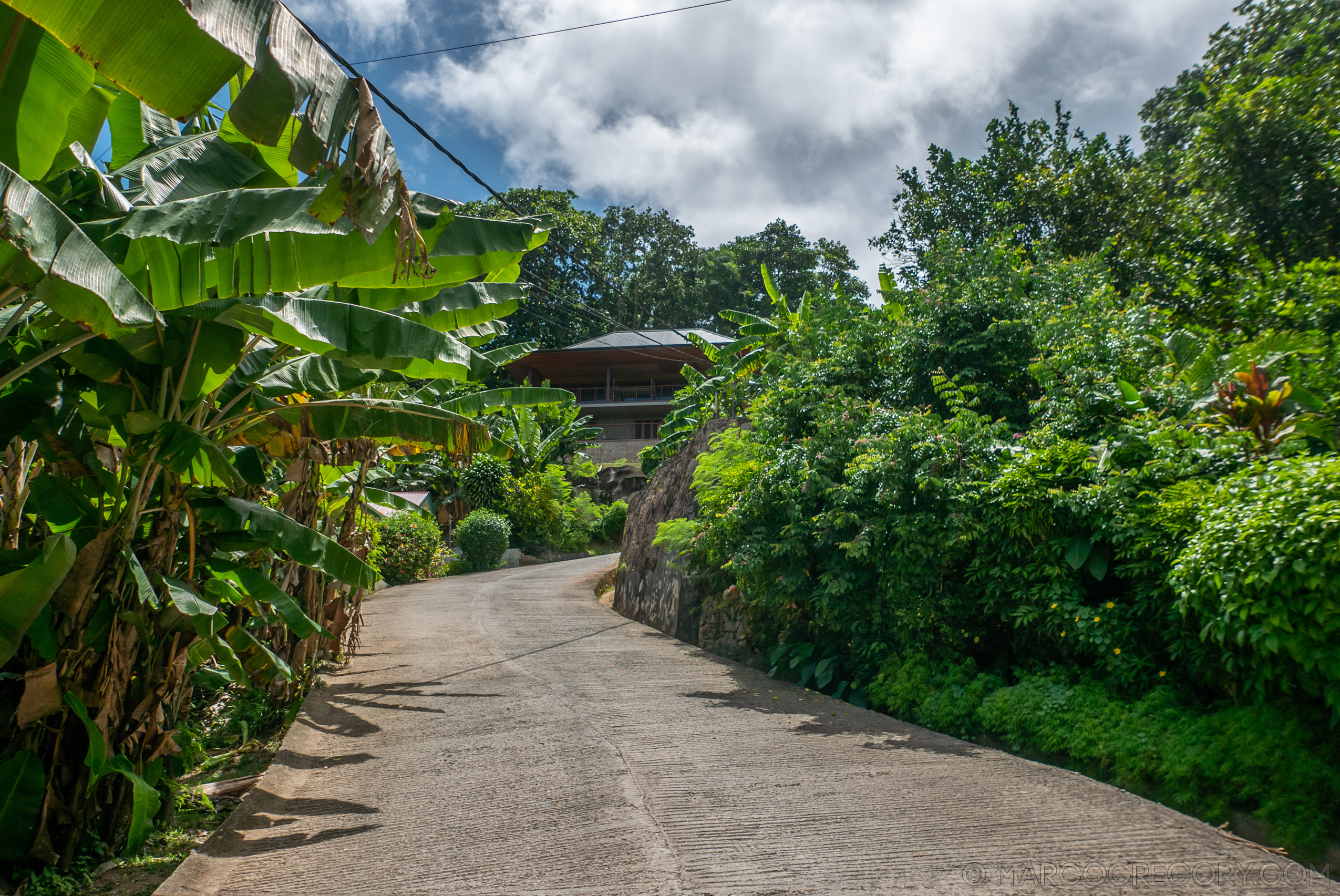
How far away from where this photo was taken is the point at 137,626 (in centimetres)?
409

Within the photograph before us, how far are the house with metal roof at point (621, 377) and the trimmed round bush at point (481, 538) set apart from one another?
509 inches

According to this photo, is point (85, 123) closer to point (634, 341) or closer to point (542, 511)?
point (542, 511)

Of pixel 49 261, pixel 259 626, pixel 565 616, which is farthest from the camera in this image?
pixel 565 616

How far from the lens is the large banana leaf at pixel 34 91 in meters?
3.02

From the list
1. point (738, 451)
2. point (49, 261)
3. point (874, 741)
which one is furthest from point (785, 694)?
point (49, 261)

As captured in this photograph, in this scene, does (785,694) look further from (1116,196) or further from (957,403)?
(1116,196)

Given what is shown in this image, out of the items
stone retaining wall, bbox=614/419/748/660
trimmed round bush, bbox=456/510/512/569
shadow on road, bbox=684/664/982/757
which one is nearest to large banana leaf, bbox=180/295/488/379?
shadow on road, bbox=684/664/982/757

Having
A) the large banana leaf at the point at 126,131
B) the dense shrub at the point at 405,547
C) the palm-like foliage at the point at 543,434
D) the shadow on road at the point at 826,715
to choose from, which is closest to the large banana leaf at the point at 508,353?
the large banana leaf at the point at 126,131

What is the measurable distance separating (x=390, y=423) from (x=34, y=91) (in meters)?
3.52

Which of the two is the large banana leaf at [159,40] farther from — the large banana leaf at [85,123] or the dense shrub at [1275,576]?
the dense shrub at [1275,576]

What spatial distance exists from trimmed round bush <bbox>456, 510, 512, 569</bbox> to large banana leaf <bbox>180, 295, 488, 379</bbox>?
18.0m

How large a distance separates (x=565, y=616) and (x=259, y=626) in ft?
23.8

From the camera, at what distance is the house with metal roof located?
121ft

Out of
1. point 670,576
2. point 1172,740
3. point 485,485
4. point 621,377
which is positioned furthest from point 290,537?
point 621,377
